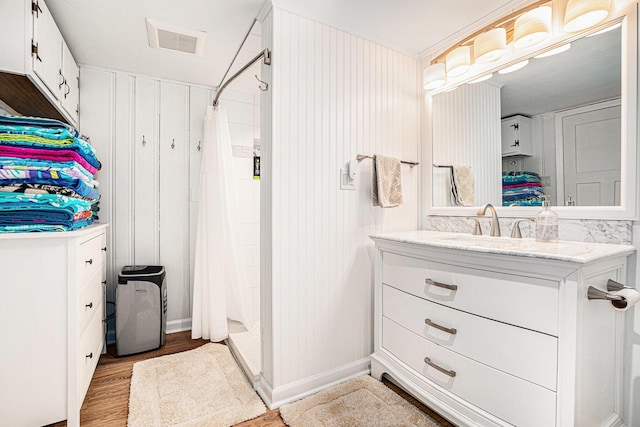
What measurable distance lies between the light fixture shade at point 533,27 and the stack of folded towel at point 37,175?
2.38 m

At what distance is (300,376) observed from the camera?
68.9 inches

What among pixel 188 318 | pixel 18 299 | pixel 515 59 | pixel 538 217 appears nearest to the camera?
pixel 18 299

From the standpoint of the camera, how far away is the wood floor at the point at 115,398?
1547 millimetres

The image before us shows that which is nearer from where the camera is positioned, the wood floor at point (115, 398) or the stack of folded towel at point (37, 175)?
the stack of folded towel at point (37, 175)

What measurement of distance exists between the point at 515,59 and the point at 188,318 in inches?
127

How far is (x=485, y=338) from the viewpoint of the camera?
51.0 inches

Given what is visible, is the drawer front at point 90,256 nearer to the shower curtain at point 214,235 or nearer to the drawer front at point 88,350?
the drawer front at point 88,350

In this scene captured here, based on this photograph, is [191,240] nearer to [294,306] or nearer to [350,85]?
[294,306]

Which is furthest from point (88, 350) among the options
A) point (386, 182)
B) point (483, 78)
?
point (483, 78)

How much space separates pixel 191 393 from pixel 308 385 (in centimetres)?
70

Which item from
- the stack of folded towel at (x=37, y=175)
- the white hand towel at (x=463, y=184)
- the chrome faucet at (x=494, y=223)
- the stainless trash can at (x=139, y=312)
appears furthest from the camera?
the stainless trash can at (x=139, y=312)

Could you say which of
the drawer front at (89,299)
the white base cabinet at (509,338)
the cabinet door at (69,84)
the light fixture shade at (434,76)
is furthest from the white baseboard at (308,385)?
the cabinet door at (69,84)

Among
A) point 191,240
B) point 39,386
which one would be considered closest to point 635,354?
point 39,386

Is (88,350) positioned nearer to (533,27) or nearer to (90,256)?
(90,256)
